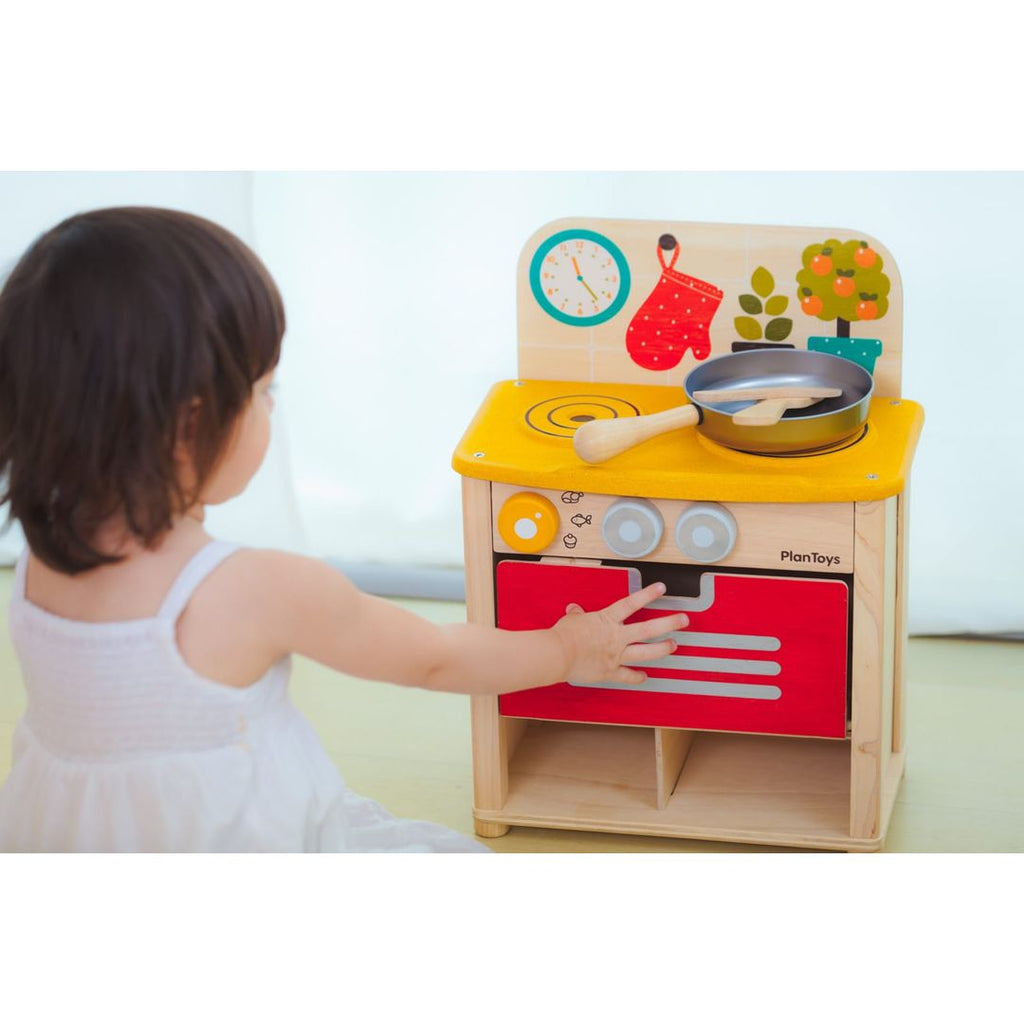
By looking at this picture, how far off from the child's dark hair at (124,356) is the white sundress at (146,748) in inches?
3.5

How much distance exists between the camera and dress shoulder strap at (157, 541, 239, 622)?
111 cm

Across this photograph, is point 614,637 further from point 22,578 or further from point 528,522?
point 22,578

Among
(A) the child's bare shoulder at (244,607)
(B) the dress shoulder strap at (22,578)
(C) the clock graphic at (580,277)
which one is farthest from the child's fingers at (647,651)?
(B) the dress shoulder strap at (22,578)

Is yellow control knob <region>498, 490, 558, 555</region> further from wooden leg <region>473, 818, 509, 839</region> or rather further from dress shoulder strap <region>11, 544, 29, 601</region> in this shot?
dress shoulder strap <region>11, 544, 29, 601</region>

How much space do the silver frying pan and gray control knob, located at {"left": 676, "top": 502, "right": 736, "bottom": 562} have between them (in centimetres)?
7

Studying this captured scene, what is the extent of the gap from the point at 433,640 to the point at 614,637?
34 centimetres

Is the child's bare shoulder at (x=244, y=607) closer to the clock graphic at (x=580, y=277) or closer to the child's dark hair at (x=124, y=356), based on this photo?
the child's dark hair at (x=124, y=356)

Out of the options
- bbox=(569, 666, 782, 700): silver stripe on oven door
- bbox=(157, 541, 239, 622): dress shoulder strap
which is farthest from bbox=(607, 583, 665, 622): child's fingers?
bbox=(157, 541, 239, 622): dress shoulder strap

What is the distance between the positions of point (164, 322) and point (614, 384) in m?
0.75

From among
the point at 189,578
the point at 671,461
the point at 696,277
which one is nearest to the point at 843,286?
the point at 696,277

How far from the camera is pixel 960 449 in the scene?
6.96ft

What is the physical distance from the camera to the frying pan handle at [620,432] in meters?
1.49

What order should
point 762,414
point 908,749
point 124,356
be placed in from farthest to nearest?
point 908,749
point 762,414
point 124,356

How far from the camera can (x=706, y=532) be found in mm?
1519
